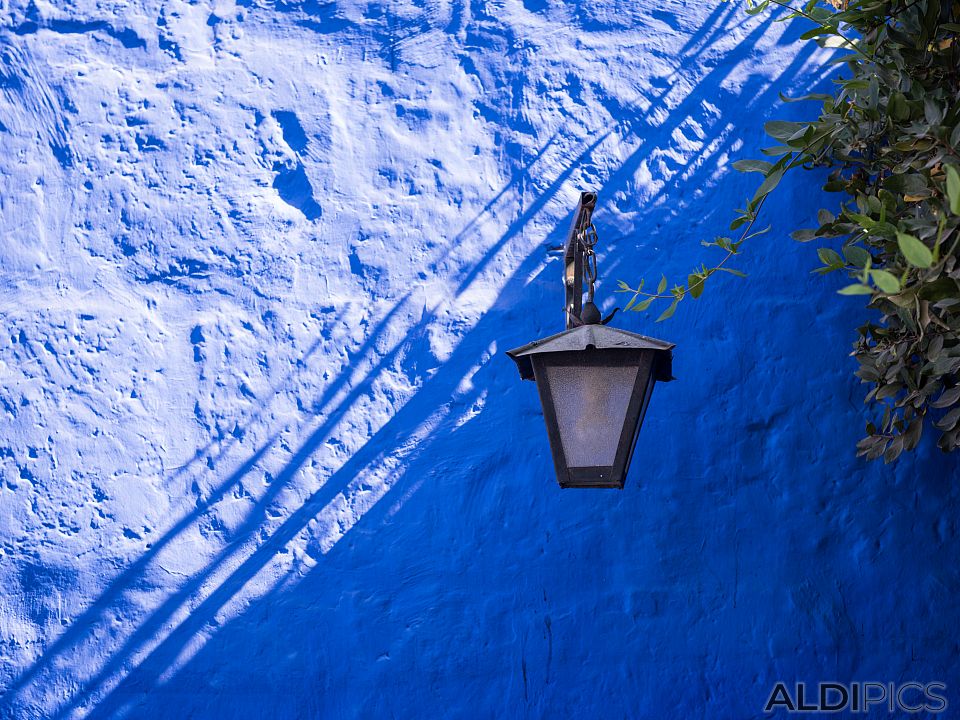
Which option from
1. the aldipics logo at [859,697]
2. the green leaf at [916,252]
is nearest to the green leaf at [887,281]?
the green leaf at [916,252]

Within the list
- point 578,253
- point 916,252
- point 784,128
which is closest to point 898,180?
point 784,128

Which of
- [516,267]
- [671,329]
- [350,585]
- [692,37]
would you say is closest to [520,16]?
[692,37]

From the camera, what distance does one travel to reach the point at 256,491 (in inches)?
96.8

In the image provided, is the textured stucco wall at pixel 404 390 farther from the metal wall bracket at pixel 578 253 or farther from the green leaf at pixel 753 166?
the metal wall bracket at pixel 578 253

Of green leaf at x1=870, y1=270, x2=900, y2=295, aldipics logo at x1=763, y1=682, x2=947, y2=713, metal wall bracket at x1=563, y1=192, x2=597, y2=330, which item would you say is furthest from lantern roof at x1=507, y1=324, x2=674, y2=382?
aldipics logo at x1=763, y1=682, x2=947, y2=713

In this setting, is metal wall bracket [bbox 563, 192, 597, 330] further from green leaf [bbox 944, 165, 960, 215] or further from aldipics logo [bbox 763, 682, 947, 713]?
aldipics logo [bbox 763, 682, 947, 713]

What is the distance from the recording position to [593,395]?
1960 millimetres

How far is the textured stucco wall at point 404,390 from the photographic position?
2365 mm

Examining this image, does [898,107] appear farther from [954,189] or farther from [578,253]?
[954,189]

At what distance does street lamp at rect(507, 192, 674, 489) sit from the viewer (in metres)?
1.94

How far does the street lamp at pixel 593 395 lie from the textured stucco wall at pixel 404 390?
540 mm

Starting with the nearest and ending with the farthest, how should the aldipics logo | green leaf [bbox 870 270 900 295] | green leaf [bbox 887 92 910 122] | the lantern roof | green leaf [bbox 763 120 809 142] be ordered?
green leaf [bbox 870 270 900 295]
the lantern roof
green leaf [bbox 887 92 910 122]
green leaf [bbox 763 120 809 142]
the aldipics logo

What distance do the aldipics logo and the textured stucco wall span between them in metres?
0.03

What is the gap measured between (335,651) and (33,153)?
5.00 feet
